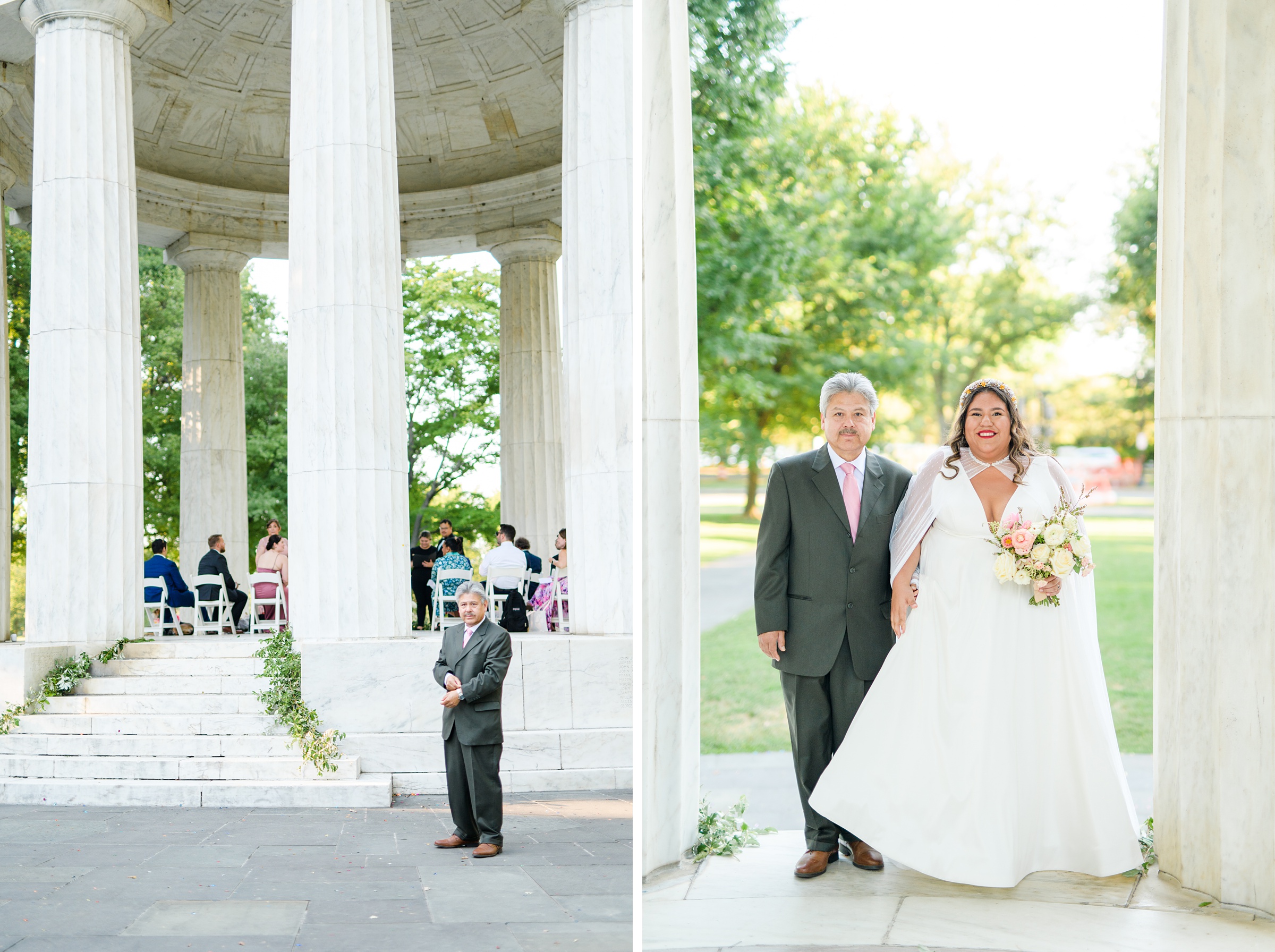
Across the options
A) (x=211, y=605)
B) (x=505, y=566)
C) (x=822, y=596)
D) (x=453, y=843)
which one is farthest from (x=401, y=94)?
(x=822, y=596)

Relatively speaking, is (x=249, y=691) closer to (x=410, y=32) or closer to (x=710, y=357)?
(x=710, y=357)

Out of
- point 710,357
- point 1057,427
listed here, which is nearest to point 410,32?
point 710,357

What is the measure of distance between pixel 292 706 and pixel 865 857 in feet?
42.6

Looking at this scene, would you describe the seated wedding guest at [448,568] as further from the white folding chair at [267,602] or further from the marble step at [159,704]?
the marble step at [159,704]

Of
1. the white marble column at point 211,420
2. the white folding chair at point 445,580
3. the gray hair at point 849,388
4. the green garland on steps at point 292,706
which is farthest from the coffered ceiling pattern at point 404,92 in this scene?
the gray hair at point 849,388

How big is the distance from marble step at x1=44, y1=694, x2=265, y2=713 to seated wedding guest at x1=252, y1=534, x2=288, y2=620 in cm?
885

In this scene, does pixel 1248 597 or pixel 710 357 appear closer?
pixel 1248 597

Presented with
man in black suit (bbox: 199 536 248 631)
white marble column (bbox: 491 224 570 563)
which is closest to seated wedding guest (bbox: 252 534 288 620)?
man in black suit (bbox: 199 536 248 631)

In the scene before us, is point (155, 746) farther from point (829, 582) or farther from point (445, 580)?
point (829, 582)

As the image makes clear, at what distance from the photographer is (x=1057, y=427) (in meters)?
55.1

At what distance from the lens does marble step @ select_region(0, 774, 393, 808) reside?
18.6 m

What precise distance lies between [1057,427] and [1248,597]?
47.1m

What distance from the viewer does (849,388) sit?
11.2 meters

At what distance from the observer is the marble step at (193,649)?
75.0ft
